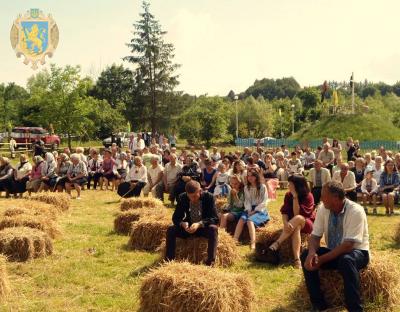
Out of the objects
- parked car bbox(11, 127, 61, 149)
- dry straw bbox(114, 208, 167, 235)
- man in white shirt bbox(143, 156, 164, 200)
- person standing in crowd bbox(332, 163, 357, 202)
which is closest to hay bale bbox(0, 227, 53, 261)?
dry straw bbox(114, 208, 167, 235)

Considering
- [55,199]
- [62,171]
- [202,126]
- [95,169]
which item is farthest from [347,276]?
[202,126]

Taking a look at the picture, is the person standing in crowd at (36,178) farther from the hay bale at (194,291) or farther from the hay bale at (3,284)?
the hay bale at (194,291)

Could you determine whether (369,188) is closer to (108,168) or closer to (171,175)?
(171,175)

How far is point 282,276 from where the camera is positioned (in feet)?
23.9

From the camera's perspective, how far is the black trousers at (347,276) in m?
5.33

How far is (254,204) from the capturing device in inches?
360

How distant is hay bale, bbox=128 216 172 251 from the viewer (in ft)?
29.0

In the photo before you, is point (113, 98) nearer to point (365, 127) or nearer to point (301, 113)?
point (301, 113)

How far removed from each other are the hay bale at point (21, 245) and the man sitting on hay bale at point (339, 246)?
455 centimetres

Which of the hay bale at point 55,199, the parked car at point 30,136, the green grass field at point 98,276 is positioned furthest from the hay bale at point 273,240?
the parked car at point 30,136

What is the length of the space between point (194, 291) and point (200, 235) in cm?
235

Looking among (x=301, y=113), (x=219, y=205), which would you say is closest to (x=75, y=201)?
(x=219, y=205)

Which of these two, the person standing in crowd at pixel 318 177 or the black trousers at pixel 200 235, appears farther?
the person standing in crowd at pixel 318 177

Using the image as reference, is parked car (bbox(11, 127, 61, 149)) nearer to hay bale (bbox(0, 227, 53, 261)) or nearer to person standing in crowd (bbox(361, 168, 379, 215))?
person standing in crowd (bbox(361, 168, 379, 215))
